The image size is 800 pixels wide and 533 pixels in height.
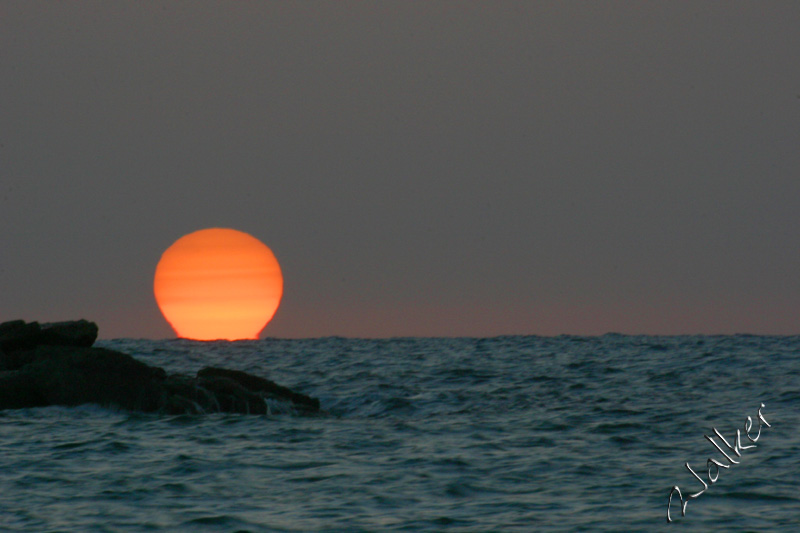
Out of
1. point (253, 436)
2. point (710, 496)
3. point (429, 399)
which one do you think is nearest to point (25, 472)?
point (253, 436)

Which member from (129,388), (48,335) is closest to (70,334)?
(48,335)

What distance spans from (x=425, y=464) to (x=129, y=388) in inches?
438

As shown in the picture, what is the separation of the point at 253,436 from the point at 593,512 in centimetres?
897

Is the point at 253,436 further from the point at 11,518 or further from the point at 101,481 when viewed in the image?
the point at 11,518

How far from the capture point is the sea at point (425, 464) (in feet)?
42.5

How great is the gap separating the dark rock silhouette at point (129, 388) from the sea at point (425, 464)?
643 mm

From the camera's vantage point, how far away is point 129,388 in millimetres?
24875

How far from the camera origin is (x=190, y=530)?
12.4 meters

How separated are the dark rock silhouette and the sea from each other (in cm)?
64

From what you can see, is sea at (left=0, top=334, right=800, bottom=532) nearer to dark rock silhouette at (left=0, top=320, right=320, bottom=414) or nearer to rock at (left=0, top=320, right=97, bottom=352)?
dark rock silhouette at (left=0, top=320, right=320, bottom=414)

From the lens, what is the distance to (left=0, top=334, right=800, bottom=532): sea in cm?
1295

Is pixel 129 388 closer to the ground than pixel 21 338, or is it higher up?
closer to the ground

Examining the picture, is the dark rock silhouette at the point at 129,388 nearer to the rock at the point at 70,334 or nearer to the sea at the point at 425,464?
the sea at the point at 425,464

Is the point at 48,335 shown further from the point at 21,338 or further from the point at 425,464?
the point at 425,464
